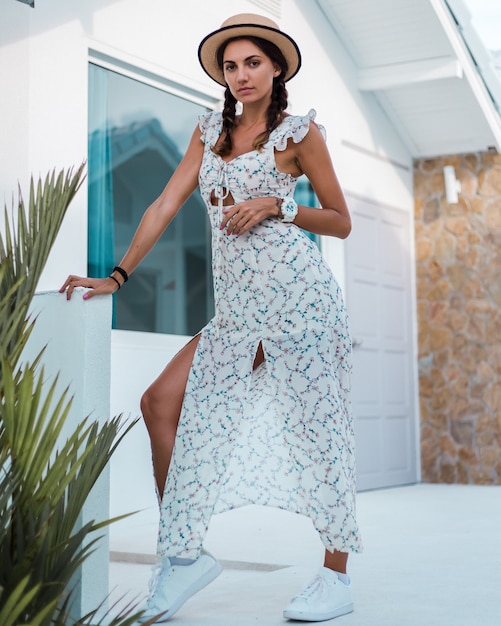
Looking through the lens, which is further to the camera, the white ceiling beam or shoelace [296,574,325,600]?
the white ceiling beam

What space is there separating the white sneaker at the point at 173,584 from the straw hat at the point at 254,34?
1335mm

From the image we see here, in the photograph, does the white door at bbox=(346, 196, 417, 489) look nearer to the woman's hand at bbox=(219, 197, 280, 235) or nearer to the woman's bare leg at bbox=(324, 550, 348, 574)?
the woman's bare leg at bbox=(324, 550, 348, 574)

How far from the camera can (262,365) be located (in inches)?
106

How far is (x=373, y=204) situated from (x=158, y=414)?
530cm

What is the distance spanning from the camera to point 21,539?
127 centimetres

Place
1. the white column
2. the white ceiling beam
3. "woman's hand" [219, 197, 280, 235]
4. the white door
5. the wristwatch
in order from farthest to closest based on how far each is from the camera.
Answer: the white door → the white ceiling beam → the wristwatch → "woman's hand" [219, 197, 280, 235] → the white column

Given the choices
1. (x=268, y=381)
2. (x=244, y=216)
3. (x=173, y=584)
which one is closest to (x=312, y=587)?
(x=173, y=584)

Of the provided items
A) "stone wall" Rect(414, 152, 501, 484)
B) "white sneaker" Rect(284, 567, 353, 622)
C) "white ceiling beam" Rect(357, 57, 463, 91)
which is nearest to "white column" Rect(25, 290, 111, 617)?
"white sneaker" Rect(284, 567, 353, 622)

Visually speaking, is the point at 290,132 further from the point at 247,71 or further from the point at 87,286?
the point at 87,286

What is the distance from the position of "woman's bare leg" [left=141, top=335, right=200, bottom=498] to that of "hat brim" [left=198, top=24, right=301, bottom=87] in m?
0.84

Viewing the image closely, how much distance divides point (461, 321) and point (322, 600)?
18.2 feet

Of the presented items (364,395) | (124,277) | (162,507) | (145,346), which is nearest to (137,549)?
(145,346)

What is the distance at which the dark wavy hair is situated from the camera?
265cm

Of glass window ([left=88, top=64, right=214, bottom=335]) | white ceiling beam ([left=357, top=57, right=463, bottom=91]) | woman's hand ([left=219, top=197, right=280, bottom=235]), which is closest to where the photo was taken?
woman's hand ([left=219, top=197, right=280, bottom=235])
